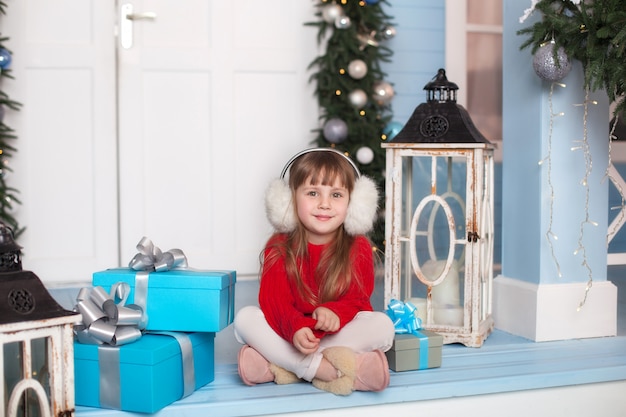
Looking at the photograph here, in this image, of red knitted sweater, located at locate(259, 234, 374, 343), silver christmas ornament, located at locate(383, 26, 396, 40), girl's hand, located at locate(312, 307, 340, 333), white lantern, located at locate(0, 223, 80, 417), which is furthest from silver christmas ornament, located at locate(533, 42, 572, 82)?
silver christmas ornament, located at locate(383, 26, 396, 40)

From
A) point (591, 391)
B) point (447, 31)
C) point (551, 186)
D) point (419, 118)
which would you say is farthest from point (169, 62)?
point (591, 391)

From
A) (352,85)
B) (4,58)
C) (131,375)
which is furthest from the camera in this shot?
(352,85)

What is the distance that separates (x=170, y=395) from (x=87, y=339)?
25 centimetres

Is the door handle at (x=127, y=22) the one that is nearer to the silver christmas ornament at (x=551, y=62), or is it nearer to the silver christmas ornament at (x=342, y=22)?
the silver christmas ornament at (x=342, y=22)

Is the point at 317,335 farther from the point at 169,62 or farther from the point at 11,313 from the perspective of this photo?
the point at 169,62

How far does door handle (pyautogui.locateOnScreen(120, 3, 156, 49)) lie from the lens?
13.0 feet

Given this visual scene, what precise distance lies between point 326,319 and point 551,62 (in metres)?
1.14

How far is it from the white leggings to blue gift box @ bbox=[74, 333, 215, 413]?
0.23 metres

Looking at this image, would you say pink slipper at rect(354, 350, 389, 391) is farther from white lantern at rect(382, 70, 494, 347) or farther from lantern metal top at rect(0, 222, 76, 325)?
lantern metal top at rect(0, 222, 76, 325)

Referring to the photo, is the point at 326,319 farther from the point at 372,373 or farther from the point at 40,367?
the point at 40,367

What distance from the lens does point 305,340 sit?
6.42 ft

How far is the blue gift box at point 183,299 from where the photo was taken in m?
1.97

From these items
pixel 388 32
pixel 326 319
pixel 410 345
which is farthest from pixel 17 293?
pixel 388 32

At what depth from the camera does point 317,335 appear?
207cm
